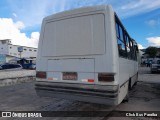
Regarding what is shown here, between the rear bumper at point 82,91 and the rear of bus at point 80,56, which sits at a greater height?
the rear of bus at point 80,56

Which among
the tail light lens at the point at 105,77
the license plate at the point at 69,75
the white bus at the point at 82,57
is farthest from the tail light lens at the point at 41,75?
the tail light lens at the point at 105,77

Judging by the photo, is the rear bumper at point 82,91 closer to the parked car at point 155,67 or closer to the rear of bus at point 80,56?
the rear of bus at point 80,56

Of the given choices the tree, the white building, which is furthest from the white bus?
the tree

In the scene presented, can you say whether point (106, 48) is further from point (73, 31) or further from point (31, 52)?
point (31, 52)

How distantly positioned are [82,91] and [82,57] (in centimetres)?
91

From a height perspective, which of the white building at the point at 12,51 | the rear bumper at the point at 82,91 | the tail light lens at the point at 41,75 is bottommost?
the rear bumper at the point at 82,91

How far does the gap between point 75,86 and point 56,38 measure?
159 cm

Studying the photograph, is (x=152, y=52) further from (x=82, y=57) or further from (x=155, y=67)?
(x=82, y=57)

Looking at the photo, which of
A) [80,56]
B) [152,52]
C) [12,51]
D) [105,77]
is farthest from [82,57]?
[152,52]

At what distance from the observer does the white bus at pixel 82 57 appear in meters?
4.96

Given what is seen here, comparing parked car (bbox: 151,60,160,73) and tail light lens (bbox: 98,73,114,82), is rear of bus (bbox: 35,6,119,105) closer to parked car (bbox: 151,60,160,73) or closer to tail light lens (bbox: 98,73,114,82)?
tail light lens (bbox: 98,73,114,82)

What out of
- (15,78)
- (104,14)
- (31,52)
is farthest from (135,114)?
(31,52)

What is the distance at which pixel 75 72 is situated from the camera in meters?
5.43

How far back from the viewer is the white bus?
496cm
